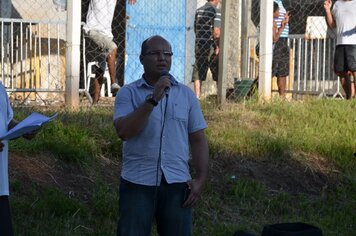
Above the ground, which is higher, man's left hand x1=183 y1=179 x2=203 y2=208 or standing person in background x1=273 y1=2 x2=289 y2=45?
standing person in background x1=273 y1=2 x2=289 y2=45

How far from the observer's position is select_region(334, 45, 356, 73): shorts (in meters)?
12.3

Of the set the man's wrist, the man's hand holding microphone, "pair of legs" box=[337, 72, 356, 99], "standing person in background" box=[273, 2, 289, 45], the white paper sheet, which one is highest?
"standing person in background" box=[273, 2, 289, 45]

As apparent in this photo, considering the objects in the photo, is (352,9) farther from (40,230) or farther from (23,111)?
(40,230)

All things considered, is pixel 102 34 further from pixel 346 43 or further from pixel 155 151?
pixel 155 151

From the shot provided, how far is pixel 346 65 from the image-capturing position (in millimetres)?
12367

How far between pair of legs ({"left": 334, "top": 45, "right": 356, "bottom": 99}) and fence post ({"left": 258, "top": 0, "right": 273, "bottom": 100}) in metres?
1.10

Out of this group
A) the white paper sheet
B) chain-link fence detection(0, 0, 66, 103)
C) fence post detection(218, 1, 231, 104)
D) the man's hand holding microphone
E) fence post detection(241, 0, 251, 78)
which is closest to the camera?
the white paper sheet

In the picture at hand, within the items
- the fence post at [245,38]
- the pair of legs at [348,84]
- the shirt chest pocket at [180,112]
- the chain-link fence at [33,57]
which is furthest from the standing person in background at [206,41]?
the shirt chest pocket at [180,112]

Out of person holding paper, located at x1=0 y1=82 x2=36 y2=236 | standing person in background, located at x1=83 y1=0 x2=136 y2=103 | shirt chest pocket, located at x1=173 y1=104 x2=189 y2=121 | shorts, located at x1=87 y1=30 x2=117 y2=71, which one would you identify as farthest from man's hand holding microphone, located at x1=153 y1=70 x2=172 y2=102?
shorts, located at x1=87 y1=30 x2=117 y2=71

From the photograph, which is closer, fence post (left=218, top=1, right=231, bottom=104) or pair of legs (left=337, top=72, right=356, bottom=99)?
fence post (left=218, top=1, right=231, bottom=104)

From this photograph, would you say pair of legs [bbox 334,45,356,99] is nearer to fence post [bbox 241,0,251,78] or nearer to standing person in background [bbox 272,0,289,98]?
standing person in background [bbox 272,0,289,98]

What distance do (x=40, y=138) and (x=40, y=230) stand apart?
5.21 feet

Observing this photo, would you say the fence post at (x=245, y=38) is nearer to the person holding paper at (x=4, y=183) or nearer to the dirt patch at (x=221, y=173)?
the dirt patch at (x=221, y=173)

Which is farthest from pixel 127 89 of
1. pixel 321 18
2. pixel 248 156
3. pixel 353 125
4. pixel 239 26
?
pixel 321 18
